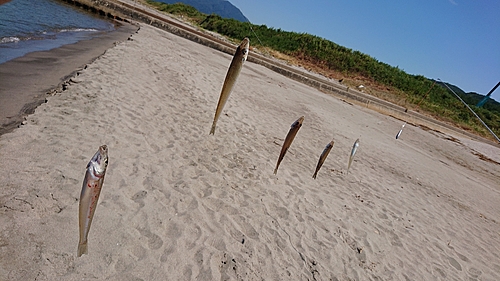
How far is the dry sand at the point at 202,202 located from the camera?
3.23 metres

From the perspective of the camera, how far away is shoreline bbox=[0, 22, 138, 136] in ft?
16.8

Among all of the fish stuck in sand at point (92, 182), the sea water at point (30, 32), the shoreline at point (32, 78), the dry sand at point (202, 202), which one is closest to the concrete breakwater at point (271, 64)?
the sea water at point (30, 32)

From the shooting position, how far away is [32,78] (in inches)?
271

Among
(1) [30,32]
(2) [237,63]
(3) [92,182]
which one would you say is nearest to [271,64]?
(1) [30,32]

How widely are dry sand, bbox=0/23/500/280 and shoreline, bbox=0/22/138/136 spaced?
1.33ft

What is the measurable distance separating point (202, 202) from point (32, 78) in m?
5.24

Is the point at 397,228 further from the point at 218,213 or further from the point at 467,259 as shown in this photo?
the point at 218,213

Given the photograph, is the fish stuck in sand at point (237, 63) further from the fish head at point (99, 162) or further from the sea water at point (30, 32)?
the sea water at point (30, 32)

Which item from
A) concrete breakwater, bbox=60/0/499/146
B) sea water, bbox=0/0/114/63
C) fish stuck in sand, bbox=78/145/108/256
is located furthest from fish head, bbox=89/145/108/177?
concrete breakwater, bbox=60/0/499/146

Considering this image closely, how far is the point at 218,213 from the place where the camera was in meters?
4.36

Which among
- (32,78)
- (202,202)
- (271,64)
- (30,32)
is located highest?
(271,64)

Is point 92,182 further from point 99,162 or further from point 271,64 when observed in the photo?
point 271,64

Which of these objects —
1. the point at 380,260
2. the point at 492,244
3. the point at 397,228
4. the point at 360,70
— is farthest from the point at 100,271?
the point at 360,70

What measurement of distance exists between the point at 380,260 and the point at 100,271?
377 centimetres
